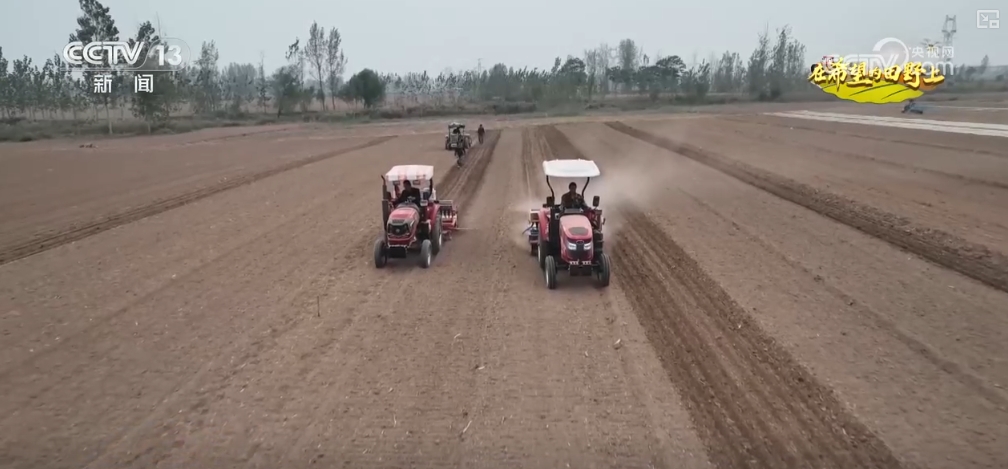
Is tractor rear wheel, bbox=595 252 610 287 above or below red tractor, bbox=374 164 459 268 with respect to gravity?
below

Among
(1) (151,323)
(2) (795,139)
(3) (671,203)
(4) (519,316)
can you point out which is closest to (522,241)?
(4) (519,316)

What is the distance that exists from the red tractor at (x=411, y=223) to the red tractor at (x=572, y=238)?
239cm

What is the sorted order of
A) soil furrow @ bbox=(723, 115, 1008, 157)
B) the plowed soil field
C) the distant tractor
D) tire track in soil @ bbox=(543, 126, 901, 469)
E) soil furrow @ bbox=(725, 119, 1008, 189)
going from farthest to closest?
the distant tractor → soil furrow @ bbox=(723, 115, 1008, 157) → soil furrow @ bbox=(725, 119, 1008, 189) → the plowed soil field → tire track in soil @ bbox=(543, 126, 901, 469)

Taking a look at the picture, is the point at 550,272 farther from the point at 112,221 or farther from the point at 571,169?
the point at 112,221

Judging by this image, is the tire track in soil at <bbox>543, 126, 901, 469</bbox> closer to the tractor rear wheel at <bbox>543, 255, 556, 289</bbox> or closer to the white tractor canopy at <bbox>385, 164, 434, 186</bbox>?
the tractor rear wheel at <bbox>543, 255, 556, 289</bbox>

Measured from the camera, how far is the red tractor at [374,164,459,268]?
12633 mm

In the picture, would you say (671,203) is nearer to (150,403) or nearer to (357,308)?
(357,308)

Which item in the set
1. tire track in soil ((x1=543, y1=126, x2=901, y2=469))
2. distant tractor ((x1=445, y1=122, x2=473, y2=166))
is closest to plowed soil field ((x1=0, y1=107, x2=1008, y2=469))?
tire track in soil ((x1=543, y1=126, x2=901, y2=469))

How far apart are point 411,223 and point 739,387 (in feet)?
22.6

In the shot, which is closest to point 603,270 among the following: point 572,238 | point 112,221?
point 572,238

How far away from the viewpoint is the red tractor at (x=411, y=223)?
1263 cm

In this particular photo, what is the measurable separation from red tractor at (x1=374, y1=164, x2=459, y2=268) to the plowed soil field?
372 millimetres

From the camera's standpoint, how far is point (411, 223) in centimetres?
1267

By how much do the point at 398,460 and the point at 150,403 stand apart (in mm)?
3053
